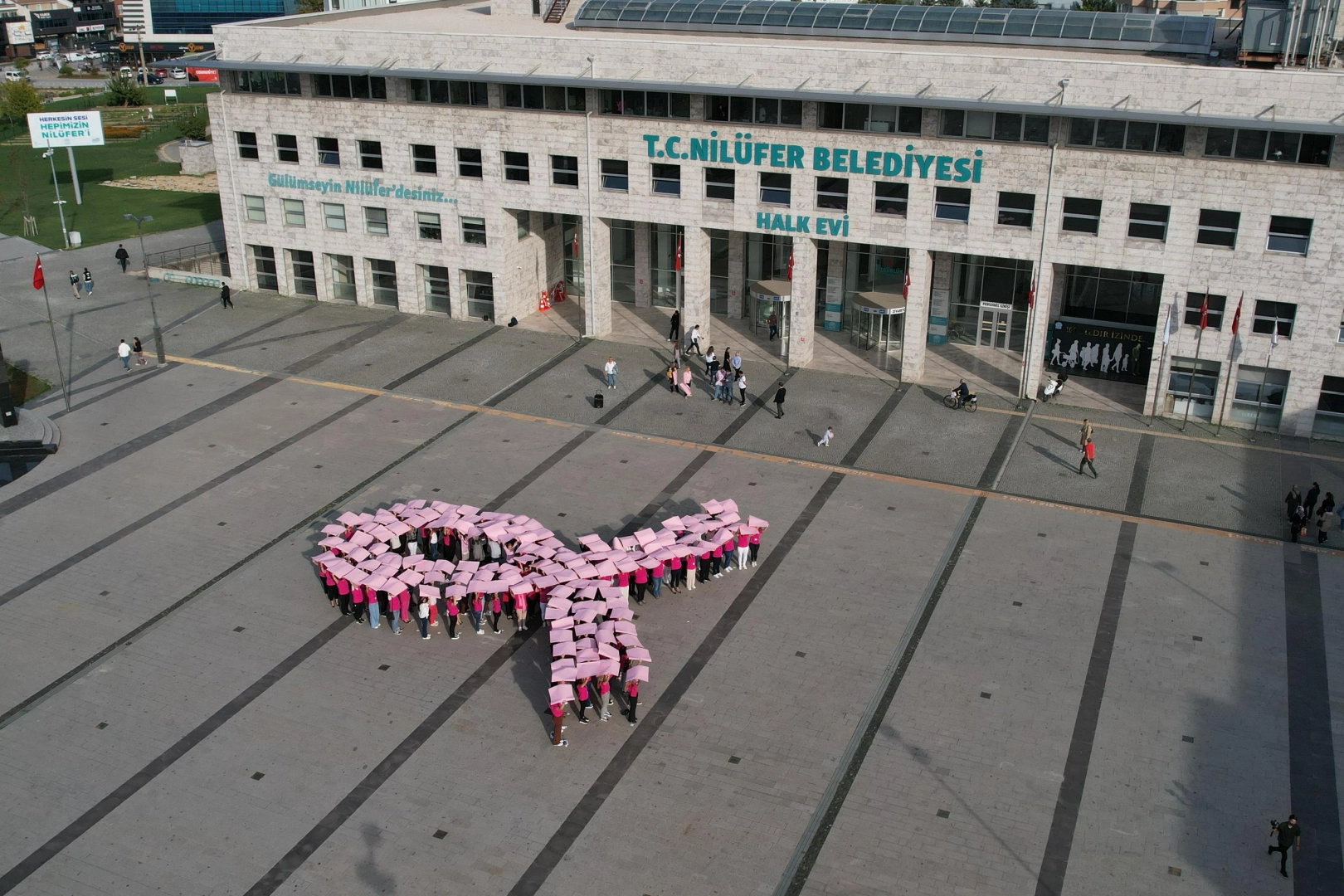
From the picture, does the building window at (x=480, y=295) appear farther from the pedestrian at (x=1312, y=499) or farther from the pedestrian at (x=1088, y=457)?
the pedestrian at (x=1312, y=499)

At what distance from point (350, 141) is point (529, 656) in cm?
3214

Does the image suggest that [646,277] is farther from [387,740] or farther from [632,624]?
[387,740]

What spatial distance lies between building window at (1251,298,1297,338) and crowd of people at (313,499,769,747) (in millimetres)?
20134

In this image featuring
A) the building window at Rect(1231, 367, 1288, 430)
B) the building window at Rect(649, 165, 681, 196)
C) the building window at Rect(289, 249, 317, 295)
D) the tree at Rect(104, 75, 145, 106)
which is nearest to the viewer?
the building window at Rect(1231, 367, 1288, 430)

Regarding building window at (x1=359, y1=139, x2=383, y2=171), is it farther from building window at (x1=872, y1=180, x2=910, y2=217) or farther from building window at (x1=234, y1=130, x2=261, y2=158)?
building window at (x1=872, y1=180, x2=910, y2=217)

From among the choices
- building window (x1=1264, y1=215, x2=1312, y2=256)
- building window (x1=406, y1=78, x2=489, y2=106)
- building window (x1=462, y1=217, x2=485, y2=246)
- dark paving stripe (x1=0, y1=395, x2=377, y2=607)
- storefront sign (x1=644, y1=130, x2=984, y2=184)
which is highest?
building window (x1=406, y1=78, x2=489, y2=106)

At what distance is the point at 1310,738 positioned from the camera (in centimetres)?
2791

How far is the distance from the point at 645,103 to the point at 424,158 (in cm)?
1099

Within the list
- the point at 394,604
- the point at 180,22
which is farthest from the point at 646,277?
the point at 180,22

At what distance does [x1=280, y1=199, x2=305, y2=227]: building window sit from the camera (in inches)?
2263

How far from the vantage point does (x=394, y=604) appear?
32031 millimetres

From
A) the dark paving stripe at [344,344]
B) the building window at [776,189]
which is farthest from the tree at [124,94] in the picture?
the building window at [776,189]

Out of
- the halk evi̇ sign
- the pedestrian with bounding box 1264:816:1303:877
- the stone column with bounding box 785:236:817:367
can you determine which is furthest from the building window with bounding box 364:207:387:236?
the pedestrian with bounding box 1264:816:1303:877

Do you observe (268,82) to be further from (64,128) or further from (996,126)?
(996,126)
